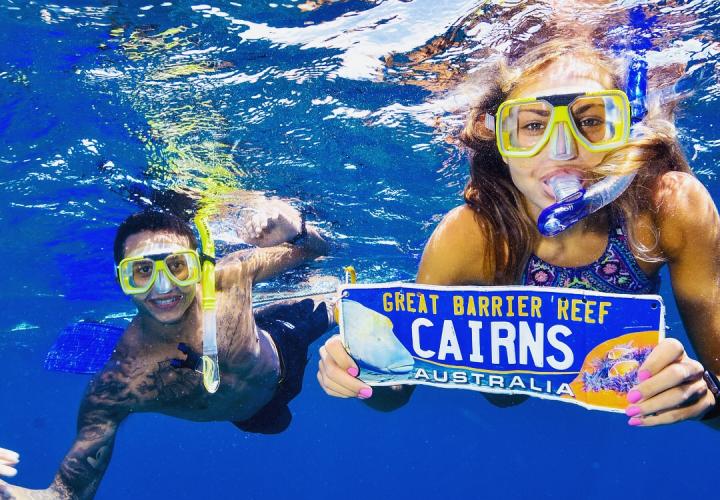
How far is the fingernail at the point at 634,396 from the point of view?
8.91ft

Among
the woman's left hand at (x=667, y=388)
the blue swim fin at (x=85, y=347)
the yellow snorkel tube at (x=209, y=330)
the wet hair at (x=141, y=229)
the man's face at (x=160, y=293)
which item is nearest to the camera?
the woman's left hand at (x=667, y=388)

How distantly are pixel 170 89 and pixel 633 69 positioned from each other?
604 cm

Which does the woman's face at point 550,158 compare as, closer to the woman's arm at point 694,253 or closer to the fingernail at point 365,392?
the woman's arm at point 694,253

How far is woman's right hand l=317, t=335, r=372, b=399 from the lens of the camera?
125 inches

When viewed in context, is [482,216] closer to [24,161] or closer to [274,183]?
[274,183]

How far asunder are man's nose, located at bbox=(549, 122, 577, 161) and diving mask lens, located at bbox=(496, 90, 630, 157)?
0.02m

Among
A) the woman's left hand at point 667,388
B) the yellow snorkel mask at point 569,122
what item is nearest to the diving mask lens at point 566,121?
the yellow snorkel mask at point 569,122

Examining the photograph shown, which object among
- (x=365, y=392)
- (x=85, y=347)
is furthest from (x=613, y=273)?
(x=85, y=347)

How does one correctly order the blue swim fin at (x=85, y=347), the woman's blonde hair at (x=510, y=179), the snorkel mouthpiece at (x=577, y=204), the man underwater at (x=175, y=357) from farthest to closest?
the blue swim fin at (x=85, y=347), the man underwater at (x=175, y=357), the woman's blonde hair at (x=510, y=179), the snorkel mouthpiece at (x=577, y=204)

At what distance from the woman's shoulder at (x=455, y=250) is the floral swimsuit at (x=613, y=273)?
2.22 ft

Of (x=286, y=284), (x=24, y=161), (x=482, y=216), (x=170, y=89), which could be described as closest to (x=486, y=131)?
(x=482, y=216)

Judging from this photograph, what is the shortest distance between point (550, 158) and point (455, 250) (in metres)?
1.15

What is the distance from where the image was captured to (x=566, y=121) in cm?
353

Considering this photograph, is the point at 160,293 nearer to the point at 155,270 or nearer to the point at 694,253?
the point at 155,270
